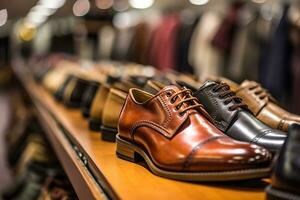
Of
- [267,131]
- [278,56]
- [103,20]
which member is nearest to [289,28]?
[278,56]

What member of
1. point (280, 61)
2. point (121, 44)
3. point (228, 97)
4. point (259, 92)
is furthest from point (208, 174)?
point (121, 44)

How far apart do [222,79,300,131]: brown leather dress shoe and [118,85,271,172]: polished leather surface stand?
156 mm

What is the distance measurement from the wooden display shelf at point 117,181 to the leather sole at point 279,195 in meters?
0.07

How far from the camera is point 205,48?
351 cm

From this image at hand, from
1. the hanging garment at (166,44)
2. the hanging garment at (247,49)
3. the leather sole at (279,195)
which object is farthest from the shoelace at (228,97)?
the hanging garment at (166,44)

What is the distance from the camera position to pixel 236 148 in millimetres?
676

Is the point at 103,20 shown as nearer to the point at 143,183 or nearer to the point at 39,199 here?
the point at 39,199

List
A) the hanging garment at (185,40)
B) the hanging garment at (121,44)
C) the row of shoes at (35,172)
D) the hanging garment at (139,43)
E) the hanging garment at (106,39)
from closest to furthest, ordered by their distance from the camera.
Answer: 1. the row of shoes at (35,172)
2. the hanging garment at (185,40)
3. the hanging garment at (139,43)
4. the hanging garment at (121,44)
5. the hanging garment at (106,39)

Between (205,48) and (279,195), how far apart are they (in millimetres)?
3021

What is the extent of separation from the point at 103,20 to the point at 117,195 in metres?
5.59

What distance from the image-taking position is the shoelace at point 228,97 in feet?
2.68

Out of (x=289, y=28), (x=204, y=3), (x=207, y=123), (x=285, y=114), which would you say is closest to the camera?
(x=207, y=123)

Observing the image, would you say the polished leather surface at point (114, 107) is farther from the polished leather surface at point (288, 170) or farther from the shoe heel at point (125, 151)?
the polished leather surface at point (288, 170)

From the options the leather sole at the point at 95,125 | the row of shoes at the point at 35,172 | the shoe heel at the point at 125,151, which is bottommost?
the row of shoes at the point at 35,172
